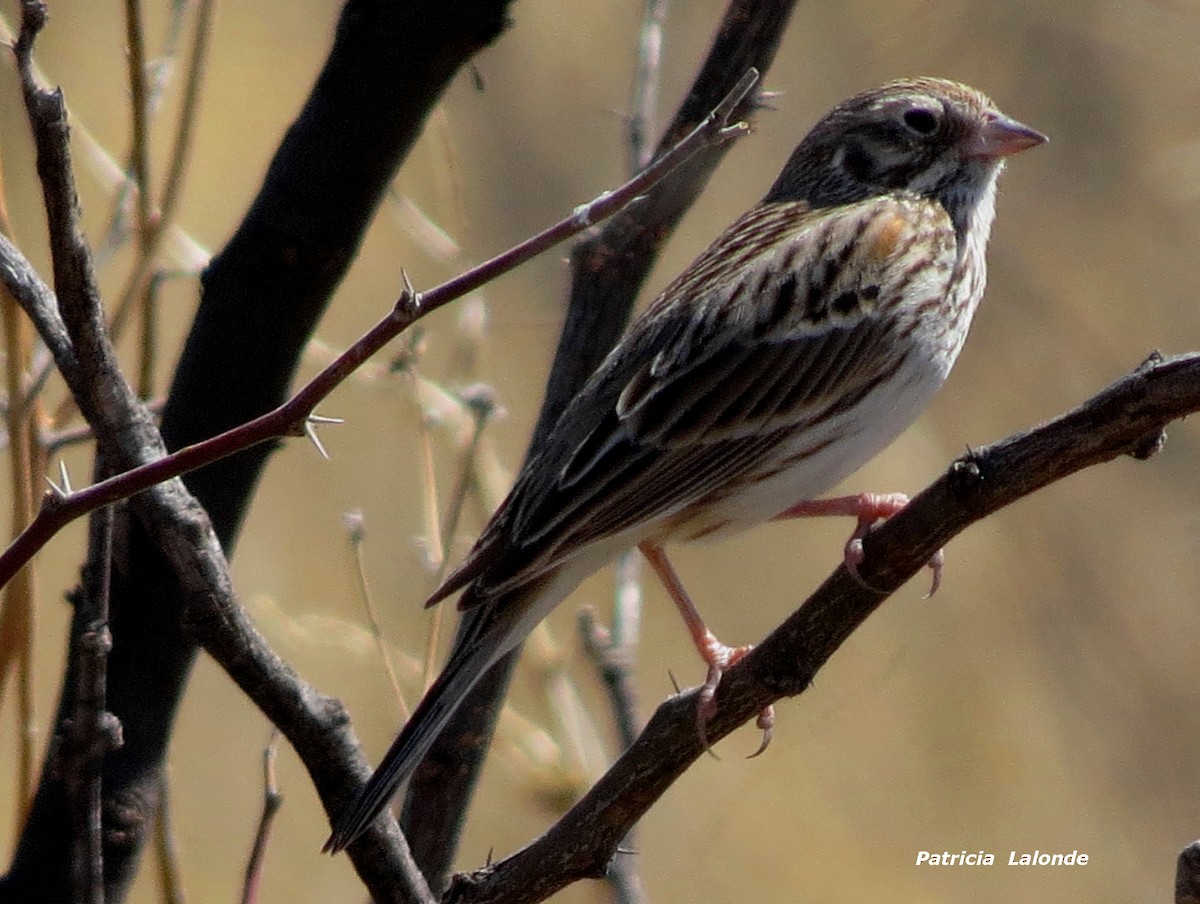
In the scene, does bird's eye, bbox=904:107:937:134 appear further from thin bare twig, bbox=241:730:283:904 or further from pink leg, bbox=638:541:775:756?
thin bare twig, bbox=241:730:283:904

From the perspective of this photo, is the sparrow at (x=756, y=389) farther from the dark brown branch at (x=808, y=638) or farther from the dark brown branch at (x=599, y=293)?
the dark brown branch at (x=808, y=638)

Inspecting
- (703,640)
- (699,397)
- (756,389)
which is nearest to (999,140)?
(756,389)

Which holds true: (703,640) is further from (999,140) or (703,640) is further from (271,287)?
→ (999,140)

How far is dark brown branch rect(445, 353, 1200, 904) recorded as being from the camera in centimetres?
A: 194

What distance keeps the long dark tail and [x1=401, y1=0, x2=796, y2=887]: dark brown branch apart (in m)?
0.17

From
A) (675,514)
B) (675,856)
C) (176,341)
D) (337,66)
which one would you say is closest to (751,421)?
(675,514)

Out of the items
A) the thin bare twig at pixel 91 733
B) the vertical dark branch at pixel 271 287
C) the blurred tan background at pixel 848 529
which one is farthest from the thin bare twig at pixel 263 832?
the blurred tan background at pixel 848 529

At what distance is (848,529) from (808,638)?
4900 mm

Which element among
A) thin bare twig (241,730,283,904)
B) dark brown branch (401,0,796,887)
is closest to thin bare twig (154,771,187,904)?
thin bare twig (241,730,283,904)

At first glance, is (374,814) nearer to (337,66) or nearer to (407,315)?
(407,315)

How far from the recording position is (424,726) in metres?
2.56

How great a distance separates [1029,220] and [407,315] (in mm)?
5348

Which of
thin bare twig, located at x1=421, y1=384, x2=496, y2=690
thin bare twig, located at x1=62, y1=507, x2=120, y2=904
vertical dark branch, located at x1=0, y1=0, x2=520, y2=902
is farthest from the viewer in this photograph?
thin bare twig, located at x1=421, y1=384, x2=496, y2=690

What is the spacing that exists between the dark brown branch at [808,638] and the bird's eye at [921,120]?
1934 mm
